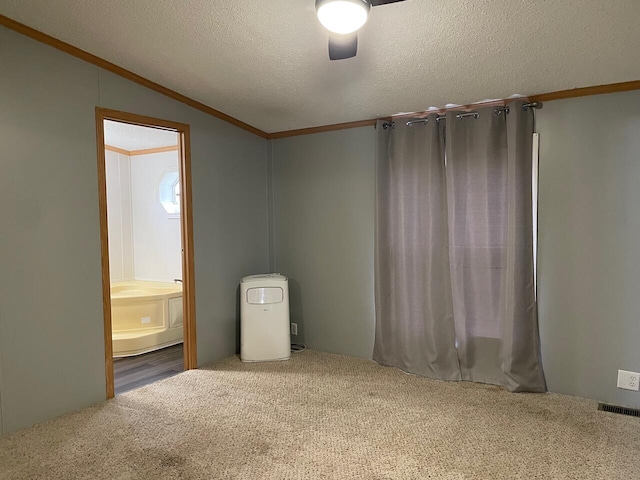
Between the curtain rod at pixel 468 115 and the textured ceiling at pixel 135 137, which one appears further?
the textured ceiling at pixel 135 137

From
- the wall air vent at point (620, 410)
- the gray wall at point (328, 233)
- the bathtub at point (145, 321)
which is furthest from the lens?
the bathtub at point (145, 321)

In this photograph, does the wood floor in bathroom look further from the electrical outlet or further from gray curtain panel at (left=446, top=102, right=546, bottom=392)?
the electrical outlet

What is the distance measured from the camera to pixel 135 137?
497cm

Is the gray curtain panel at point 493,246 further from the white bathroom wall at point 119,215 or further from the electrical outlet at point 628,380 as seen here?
the white bathroom wall at point 119,215

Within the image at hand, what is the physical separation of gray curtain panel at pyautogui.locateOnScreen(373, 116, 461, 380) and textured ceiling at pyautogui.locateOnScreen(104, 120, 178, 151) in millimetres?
2466

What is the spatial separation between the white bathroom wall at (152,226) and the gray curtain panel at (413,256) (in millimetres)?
2828

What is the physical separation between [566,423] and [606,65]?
212cm

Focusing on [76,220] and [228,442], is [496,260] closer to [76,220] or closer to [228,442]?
[228,442]

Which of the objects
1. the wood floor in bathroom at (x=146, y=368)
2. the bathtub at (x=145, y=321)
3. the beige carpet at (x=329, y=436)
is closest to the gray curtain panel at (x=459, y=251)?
the beige carpet at (x=329, y=436)

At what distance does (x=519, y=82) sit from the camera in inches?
112

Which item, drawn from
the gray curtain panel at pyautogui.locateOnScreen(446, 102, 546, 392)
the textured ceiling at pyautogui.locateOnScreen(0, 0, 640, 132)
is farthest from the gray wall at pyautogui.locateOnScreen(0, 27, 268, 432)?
the gray curtain panel at pyautogui.locateOnScreen(446, 102, 546, 392)

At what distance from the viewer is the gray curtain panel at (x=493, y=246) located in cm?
305

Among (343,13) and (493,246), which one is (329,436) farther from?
(343,13)

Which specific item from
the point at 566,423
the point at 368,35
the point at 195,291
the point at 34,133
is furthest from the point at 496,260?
the point at 34,133
